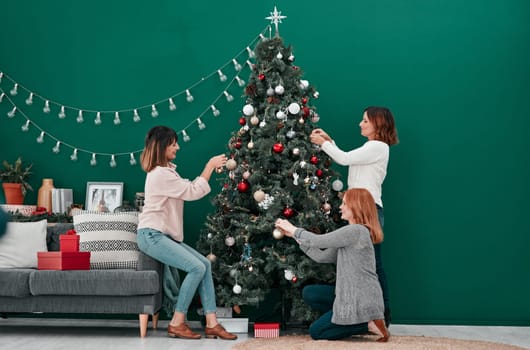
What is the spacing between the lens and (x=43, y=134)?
531 centimetres

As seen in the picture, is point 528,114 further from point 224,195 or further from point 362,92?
point 224,195

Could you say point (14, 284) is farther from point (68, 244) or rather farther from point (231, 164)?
point (231, 164)

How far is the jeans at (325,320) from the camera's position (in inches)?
153

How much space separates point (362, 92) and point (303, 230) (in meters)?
1.60

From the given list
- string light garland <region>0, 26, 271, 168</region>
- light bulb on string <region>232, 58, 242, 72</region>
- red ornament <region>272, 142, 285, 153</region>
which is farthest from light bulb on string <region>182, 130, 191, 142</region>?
red ornament <region>272, 142, 285, 153</region>

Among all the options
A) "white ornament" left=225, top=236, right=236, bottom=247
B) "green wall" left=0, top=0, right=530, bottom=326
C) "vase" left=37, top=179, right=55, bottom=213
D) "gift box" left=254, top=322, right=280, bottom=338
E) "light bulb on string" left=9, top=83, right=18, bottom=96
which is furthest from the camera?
"light bulb on string" left=9, top=83, right=18, bottom=96

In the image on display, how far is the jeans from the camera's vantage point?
3.90m

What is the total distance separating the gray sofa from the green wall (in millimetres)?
1086

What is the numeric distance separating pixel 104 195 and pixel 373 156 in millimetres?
2067

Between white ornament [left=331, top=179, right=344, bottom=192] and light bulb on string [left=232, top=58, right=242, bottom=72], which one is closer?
white ornament [left=331, top=179, right=344, bottom=192]

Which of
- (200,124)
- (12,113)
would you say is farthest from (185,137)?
(12,113)

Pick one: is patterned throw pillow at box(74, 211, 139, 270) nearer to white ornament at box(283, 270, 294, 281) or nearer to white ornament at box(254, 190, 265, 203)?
white ornament at box(254, 190, 265, 203)

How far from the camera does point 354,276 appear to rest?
3779 mm

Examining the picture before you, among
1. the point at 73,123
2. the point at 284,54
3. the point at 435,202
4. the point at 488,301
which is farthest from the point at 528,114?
the point at 73,123
